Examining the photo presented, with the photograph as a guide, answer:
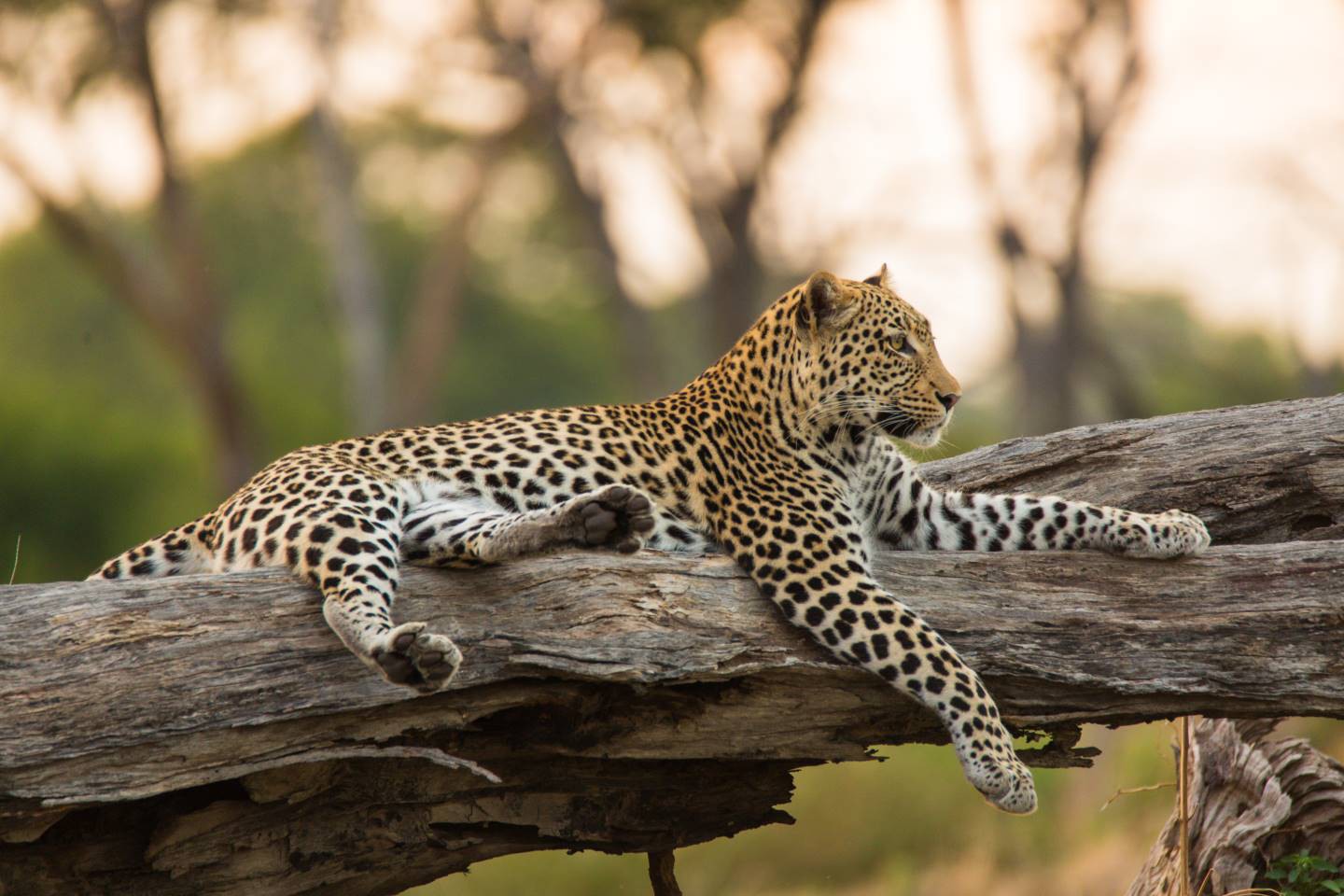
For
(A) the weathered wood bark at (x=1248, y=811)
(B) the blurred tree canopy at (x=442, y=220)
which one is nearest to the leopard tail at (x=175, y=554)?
(A) the weathered wood bark at (x=1248, y=811)

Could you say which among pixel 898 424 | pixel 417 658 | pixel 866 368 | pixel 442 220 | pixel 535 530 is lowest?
pixel 417 658

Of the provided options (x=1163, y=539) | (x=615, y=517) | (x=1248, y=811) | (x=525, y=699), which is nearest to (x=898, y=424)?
(x=1163, y=539)

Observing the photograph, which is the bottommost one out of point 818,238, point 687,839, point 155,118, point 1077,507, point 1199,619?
point 687,839

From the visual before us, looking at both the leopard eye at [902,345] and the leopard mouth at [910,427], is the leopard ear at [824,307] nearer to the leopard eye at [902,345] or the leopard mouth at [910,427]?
the leopard eye at [902,345]

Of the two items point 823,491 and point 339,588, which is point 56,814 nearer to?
point 339,588

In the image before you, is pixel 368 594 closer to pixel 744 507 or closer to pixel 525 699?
pixel 525 699

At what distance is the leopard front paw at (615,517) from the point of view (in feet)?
18.5

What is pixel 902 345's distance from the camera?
702cm

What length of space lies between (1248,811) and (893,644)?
2365 mm

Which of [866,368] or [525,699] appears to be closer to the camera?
[525,699]

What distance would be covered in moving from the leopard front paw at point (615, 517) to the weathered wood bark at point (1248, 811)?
3162 mm

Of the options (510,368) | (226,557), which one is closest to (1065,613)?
(226,557)

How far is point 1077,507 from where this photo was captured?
677 cm

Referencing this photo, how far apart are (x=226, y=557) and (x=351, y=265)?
1557 cm
